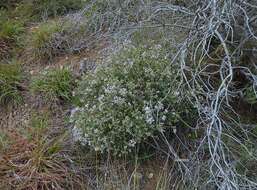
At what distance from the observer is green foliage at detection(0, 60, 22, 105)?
3312 millimetres

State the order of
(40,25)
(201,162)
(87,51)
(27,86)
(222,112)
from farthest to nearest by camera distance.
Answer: (40,25), (87,51), (27,86), (222,112), (201,162)

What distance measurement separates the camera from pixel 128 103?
2.73m

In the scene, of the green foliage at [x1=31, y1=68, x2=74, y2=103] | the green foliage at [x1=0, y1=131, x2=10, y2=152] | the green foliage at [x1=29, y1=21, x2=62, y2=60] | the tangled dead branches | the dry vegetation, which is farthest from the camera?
the green foliage at [x1=29, y1=21, x2=62, y2=60]

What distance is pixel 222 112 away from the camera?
2959mm

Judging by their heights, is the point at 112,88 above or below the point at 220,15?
below

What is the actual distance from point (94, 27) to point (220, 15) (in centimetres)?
135

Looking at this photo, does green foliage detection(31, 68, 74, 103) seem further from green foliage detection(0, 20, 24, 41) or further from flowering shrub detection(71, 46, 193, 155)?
green foliage detection(0, 20, 24, 41)

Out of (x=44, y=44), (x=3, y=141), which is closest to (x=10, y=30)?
(x=44, y=44)

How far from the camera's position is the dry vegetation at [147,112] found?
8.73 feet

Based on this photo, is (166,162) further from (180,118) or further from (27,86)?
(27,86)

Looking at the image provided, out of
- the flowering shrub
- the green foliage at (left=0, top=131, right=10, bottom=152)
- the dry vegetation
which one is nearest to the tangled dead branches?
the dry vegetation

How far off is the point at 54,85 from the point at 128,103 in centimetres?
74

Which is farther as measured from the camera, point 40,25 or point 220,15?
point 40,25

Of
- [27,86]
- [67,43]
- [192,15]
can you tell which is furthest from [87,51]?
[192,15]
